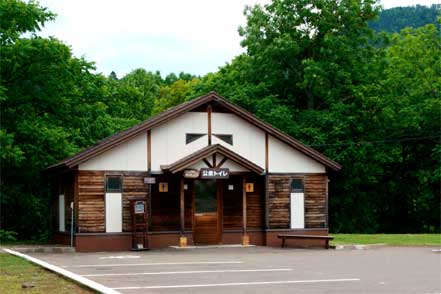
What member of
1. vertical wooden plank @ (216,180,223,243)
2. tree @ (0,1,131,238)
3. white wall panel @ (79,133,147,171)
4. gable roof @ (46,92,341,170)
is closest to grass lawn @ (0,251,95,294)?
gable roof @ (46,92,341,170)

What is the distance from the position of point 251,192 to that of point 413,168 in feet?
65.4

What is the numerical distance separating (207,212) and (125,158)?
3.69 metres

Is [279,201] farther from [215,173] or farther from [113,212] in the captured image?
[113,212]

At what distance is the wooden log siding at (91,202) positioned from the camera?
24969mm

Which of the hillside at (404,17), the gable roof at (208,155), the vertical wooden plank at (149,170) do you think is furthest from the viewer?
the hillside at (404,17)

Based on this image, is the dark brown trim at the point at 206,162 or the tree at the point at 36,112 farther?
the tree at the point at 36,112

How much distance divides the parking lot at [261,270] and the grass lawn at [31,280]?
2.46 ft

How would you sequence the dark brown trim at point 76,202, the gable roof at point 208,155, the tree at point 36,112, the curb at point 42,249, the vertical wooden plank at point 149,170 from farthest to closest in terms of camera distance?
the tree at point 36,112 → the vertical wooden plank at point 149,170 → the gable roof at point 208,155 → the dark brown trim at point 76,202 → the curb at point 42,249

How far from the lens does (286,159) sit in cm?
2806

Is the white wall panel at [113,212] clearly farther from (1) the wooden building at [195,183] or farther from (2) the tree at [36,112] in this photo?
(2) the tree at [36,112]

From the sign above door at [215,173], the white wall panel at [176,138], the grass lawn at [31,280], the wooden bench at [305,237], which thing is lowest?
the grass lawn at [31,280]

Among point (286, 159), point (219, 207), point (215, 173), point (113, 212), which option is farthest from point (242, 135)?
point (113, 212)

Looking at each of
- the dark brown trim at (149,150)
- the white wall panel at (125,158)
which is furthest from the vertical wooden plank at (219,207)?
the white wall panel at (125,158)

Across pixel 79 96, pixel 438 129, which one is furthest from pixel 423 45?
pixel 79 96
